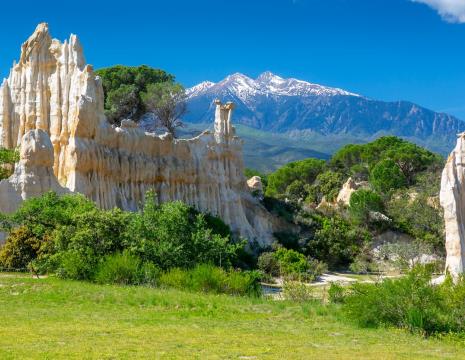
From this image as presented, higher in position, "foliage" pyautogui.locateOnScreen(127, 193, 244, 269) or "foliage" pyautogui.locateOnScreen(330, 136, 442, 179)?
"foliage" pyautogui.locateOnScreen(330, 136, 442, 179)

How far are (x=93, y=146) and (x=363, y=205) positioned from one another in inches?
1209

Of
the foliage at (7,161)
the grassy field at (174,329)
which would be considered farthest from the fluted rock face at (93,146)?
the grassy field at (174,329)

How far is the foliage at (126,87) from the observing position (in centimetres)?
6856

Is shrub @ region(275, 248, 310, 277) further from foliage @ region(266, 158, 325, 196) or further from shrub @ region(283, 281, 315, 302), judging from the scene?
foliage @ region(266, 158, 325, 196)

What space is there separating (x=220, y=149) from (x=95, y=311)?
34.7m

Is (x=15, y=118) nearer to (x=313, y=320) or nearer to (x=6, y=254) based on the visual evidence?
(x=6, y=254)

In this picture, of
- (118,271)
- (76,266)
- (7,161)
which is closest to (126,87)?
(7,161)

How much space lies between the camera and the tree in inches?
2677

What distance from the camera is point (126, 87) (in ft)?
228

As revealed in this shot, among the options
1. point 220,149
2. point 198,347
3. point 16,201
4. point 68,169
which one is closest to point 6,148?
point 68,169

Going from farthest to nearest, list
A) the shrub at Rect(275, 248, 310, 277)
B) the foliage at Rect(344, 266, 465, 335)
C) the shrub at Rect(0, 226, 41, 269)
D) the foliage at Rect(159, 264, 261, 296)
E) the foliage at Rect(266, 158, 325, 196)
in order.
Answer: the foliage at Rect(266, 158, 325, 196)
the shrub at Rect(275, 248, 310, 277)
the shrub at Rect(0, 226, 41, 269)
the foliage at Rect(159, 264, 261, 296)
the foliage at Rect(344, 266, 465, 335)

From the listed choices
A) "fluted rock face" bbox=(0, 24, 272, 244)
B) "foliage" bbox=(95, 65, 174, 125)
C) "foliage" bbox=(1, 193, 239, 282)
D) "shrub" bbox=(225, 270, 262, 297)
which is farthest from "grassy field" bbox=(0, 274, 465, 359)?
"foliage" bbox=(95, 65, 174, 125)

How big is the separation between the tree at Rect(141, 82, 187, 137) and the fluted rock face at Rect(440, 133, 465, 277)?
40.4 meters

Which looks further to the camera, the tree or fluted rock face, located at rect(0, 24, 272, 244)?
the tree
